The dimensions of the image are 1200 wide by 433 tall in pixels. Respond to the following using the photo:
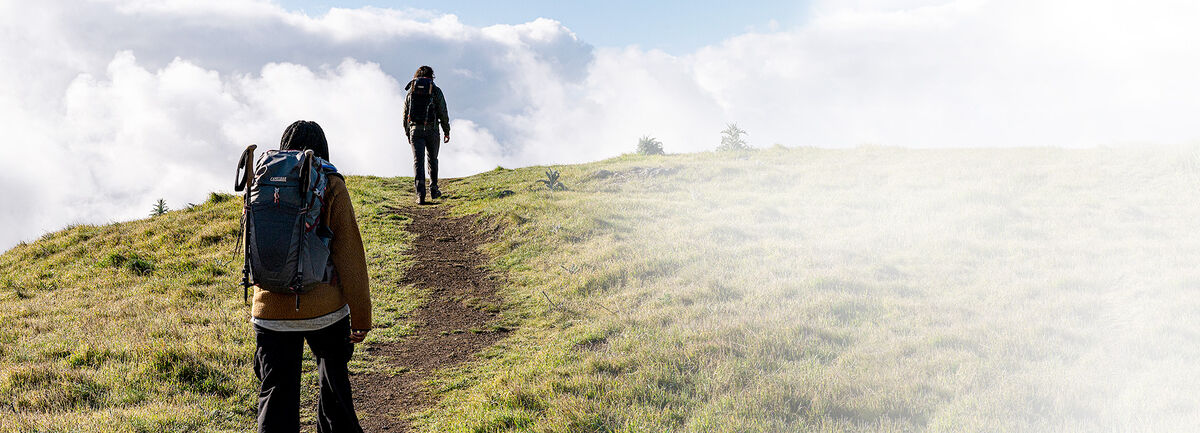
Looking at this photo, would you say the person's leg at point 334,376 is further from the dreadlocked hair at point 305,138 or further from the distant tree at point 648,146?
the distant tree at point 648,146

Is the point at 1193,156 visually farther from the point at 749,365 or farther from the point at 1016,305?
the point at 749,365

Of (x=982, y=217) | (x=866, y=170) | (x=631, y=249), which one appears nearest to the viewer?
(x=631, y=249)

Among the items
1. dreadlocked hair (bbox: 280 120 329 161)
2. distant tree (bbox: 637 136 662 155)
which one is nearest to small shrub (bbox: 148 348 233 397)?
dreadlocked hair (bbox: 280 120 329 161)

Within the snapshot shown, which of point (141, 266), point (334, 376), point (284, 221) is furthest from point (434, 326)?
point (141, 266)

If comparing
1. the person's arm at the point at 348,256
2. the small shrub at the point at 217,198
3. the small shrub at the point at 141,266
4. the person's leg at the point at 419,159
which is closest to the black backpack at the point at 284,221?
the person's arm at the point at 348,256

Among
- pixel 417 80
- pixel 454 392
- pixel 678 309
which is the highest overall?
pixel 417 80

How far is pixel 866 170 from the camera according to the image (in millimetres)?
20344

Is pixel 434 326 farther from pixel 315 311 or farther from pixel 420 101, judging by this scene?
pixel 420 101

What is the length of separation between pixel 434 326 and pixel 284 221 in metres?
5.90

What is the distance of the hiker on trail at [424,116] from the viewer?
17297mm

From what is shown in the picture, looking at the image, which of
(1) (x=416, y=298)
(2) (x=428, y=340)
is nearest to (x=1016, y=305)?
(2) (x=428, y=340)

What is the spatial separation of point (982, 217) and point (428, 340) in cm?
1090

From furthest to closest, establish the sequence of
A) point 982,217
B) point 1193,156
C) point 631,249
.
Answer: point 1193,156
point 982,217
point 631,249

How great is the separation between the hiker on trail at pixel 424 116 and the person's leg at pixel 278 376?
44.7 ft
